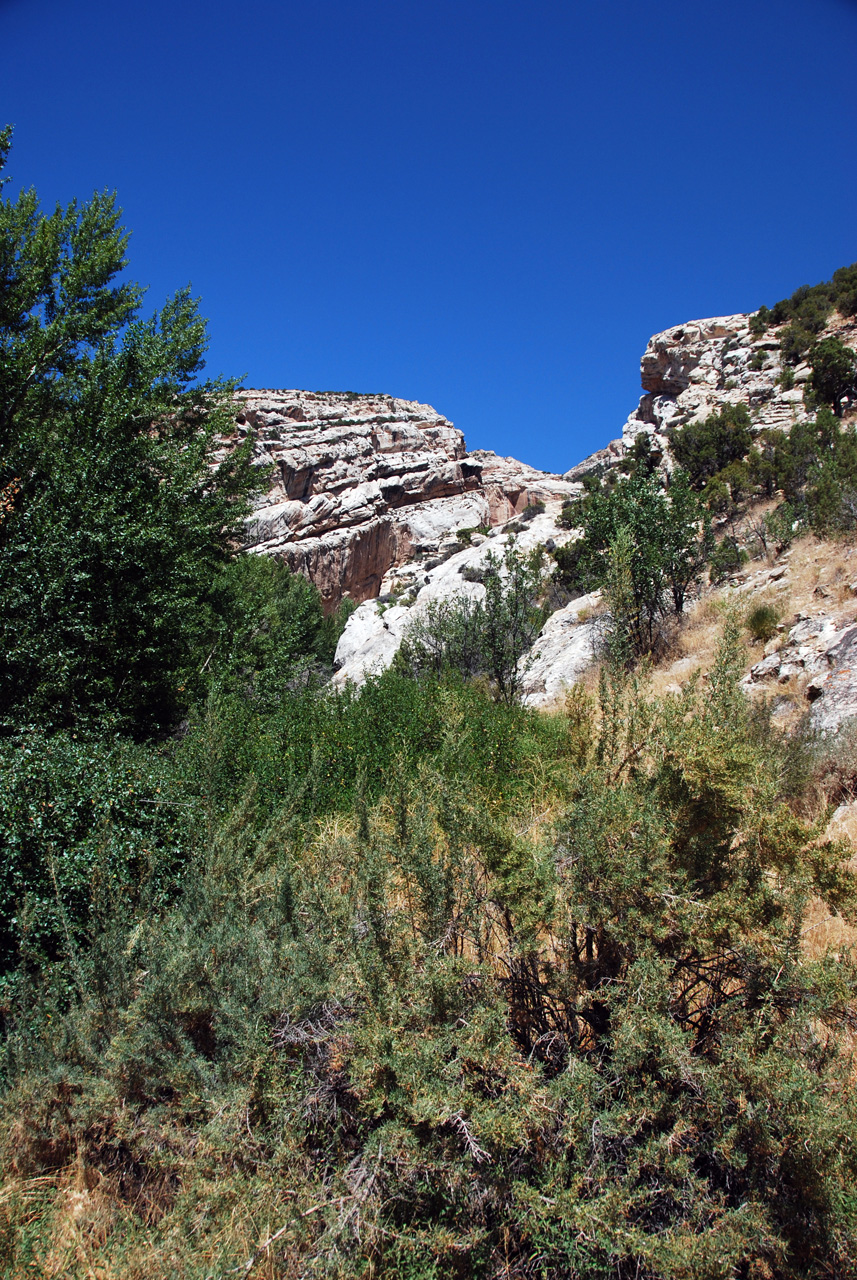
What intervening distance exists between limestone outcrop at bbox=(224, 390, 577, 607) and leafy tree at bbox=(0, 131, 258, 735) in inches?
1185

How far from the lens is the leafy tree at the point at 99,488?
6910 mm

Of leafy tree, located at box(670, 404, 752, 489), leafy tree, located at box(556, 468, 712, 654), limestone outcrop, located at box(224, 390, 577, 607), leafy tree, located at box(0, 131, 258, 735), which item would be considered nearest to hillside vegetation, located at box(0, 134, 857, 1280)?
leafy tree, located at box(0, 131, 258, 735)

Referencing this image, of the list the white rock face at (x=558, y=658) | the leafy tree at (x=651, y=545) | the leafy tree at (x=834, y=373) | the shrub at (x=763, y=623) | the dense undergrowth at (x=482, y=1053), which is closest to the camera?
the dense undergrowth at (x=482, y=1053)

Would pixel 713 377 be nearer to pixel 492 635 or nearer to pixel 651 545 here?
pixel 651 545

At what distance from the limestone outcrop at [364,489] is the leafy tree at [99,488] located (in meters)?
30.1

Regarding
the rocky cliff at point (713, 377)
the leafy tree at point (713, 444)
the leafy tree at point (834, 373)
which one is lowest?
the leafy tree at point (713, 444)

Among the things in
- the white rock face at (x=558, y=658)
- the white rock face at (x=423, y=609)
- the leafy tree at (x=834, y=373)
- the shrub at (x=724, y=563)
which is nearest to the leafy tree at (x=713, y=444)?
the leafy tree at (x=834, y=373)

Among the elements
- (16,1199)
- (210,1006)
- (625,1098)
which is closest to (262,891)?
(210,1006)

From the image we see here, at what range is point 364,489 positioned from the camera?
47.2 metres

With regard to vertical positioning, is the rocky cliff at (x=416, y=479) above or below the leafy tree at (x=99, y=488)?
above

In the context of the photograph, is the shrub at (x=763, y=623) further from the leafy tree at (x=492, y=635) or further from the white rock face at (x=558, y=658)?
the leafy tree at (x=492, y=635)

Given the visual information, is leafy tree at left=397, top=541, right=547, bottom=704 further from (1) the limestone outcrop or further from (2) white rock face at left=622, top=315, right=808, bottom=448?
(1) the limestone outcrop

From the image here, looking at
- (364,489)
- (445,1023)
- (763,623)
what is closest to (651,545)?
(763,623)

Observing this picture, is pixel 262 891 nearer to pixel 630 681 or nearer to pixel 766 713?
pixel 630 681
